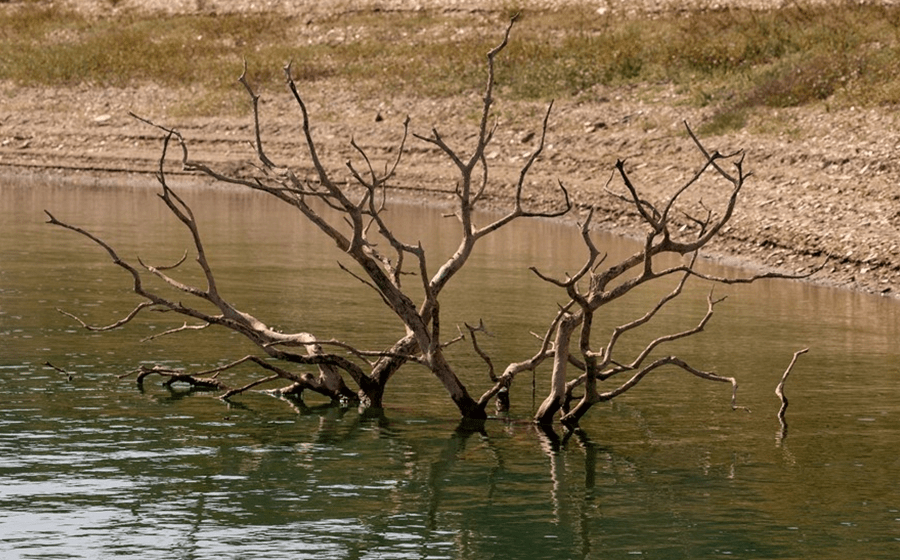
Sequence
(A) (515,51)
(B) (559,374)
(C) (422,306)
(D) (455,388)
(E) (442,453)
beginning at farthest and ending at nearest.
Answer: (A) (515,51)
(C) (422,306)
(D) (455,388)
(B) (559,374)
(E) (442,453)

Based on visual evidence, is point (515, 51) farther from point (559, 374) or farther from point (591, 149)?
point (559, 374)

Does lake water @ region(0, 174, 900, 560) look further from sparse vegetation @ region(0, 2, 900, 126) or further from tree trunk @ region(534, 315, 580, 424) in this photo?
sparse vegetation @ region(0, 2, 900, 126)

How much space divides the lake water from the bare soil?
15.1 feet

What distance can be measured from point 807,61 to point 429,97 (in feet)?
34.4

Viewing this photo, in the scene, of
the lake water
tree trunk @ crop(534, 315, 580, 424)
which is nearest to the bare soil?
the lake water

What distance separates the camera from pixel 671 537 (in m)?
13.7

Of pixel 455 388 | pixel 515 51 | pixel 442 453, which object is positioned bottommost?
pixel 442 453

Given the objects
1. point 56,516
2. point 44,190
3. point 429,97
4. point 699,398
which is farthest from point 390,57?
point 56,516

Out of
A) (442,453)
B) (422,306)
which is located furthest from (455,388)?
(442,453)

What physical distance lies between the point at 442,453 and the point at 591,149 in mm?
26413

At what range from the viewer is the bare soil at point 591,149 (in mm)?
31297

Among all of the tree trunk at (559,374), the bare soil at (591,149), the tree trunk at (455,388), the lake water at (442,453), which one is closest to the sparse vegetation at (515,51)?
the bare soil at (591,149)

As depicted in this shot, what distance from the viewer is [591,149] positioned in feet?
138

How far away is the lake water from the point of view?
13594 mm
